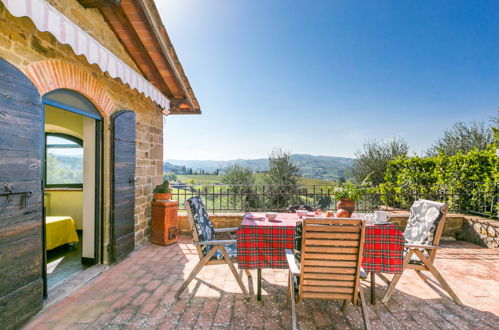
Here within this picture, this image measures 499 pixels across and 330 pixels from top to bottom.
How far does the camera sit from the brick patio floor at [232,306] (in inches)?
79.7

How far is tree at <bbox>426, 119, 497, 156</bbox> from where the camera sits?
11758 millimetres

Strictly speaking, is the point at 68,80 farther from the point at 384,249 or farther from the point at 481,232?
the point at 481,232

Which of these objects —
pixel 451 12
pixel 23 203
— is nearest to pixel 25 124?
pixel 23 203

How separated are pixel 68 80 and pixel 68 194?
11.9 ft

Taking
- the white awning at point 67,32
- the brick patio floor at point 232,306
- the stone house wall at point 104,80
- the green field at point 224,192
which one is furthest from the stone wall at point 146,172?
the white awning at point 67,32

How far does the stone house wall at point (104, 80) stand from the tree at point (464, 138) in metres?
13.6

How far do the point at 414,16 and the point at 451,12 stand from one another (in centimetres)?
73

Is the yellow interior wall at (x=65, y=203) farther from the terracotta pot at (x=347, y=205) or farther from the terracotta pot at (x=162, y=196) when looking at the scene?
the terracotta pot at (x=347, y=205)

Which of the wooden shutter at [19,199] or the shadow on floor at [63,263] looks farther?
the shadow on floor at [63,263]

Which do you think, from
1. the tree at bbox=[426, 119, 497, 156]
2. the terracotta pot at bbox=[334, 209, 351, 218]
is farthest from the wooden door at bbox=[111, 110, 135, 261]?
the tree at bbox=[426, 119, 497, 156]

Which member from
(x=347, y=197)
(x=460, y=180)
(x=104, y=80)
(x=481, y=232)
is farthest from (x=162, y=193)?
(x=460, y=180)

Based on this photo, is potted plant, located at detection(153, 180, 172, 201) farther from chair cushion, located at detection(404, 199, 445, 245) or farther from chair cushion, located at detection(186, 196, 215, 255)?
chair cushion, located at detection(404, 199, 445, 245)

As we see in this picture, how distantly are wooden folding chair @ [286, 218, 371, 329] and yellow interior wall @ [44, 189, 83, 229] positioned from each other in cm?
526

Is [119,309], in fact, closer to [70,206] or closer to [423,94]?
[70,206]
